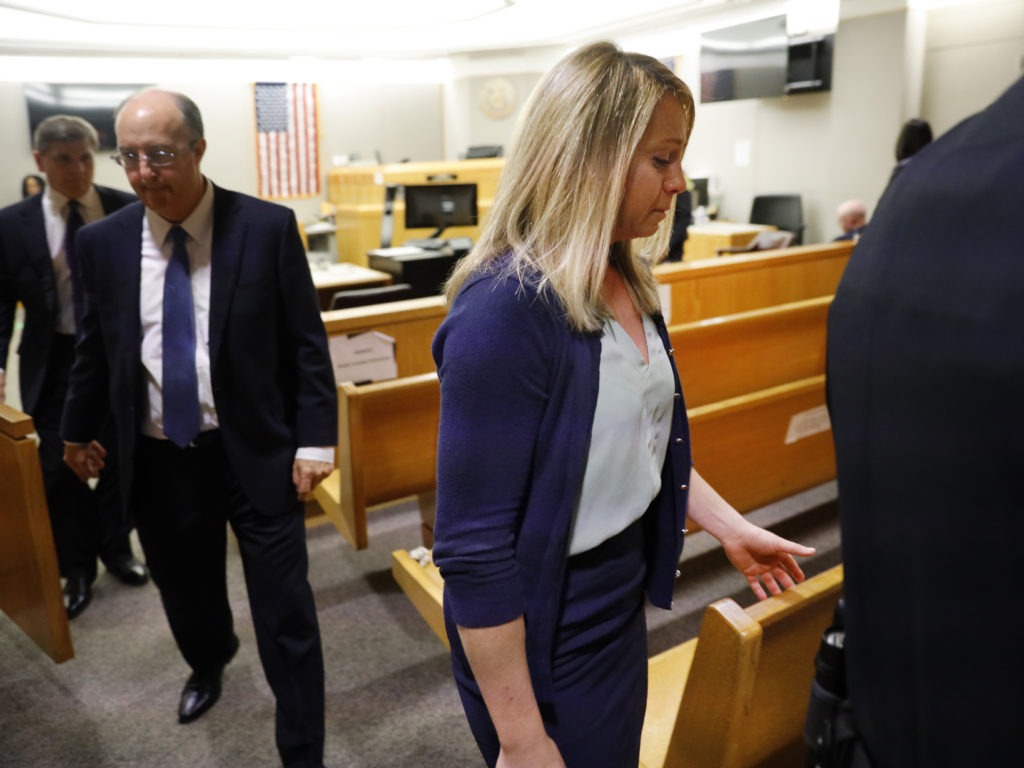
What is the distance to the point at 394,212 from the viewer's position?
626 centimetres

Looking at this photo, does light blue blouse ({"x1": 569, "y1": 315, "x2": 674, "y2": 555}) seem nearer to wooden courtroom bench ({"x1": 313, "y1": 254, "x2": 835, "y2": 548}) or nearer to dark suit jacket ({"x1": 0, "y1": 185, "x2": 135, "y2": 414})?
wooden courtroom bench ({"x1": 313, "y1": 254, "x2": 835, "y2": 548})

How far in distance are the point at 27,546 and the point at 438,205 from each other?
4240 millimetres

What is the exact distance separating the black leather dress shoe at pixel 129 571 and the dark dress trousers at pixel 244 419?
1.00 m

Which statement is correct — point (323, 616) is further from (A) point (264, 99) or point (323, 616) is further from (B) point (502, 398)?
(A) point (264, 99)

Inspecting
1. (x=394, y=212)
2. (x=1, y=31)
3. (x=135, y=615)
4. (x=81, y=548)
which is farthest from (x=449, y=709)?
(x=1, y=31)

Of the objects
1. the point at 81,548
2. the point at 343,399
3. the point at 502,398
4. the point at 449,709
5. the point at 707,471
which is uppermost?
the point at 502,398

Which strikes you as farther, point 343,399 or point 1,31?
point 1,31

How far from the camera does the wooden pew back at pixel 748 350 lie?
2877 millimetres

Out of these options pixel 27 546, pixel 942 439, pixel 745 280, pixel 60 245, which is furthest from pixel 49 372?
pixel 745 280

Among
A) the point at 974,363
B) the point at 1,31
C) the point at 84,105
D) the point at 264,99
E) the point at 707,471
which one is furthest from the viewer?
the point at 264,99

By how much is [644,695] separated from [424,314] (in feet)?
6.84

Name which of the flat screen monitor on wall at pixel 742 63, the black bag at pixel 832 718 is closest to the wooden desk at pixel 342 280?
the flat screen monitor on wall at pixel 742 63

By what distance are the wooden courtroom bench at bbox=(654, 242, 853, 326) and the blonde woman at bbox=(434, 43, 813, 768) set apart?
2.42 metres

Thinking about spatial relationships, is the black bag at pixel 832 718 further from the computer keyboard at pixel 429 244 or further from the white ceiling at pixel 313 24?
the white ceiling at pixel 313 24
